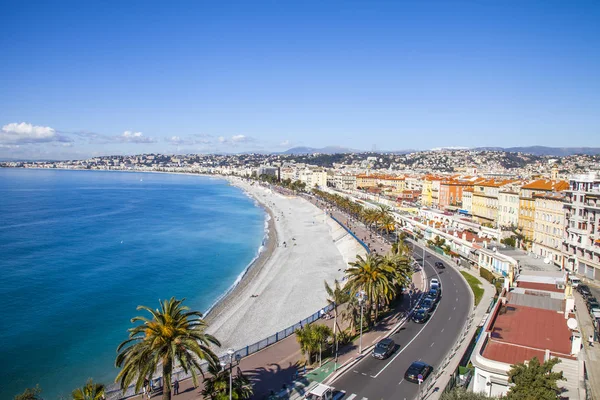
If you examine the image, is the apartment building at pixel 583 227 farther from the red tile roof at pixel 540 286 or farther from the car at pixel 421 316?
the car at pixel 421 316

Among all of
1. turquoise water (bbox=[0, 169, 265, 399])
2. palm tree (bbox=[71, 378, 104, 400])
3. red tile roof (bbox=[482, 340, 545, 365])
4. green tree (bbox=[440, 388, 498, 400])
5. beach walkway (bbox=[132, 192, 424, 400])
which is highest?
red tile roof (bbox=[482, 340, 545, 365])

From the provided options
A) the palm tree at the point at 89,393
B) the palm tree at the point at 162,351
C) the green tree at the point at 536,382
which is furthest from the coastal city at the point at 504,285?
the palm tree at the point at 89,393

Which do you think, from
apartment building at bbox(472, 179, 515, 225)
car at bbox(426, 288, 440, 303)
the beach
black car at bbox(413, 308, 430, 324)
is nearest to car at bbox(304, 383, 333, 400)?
black car at bbox(413, 308, 430, 324)

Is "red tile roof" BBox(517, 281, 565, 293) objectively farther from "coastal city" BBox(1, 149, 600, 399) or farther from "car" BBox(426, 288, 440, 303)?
"car" BBox(426, 288, 440, 303)

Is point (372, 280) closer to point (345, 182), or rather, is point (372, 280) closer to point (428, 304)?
point (428, 304)

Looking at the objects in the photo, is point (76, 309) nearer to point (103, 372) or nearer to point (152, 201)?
point (103, 372)

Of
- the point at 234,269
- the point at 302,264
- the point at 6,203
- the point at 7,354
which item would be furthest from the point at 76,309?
the point at 6,203

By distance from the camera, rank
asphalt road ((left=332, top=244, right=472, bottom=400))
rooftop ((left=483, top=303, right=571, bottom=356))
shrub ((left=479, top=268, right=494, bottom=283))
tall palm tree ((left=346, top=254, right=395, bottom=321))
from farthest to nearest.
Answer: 1. shrub ((left=479, top=268, right=494, bottom=283))
2. tall palm tree ((left=346, top=254, right=395, bottom=321))
3. asphalt road ((left=332, top=244, right=472, bottom=400))
4. rooftop ((left=483, top=303, right=571, bottom=356))
